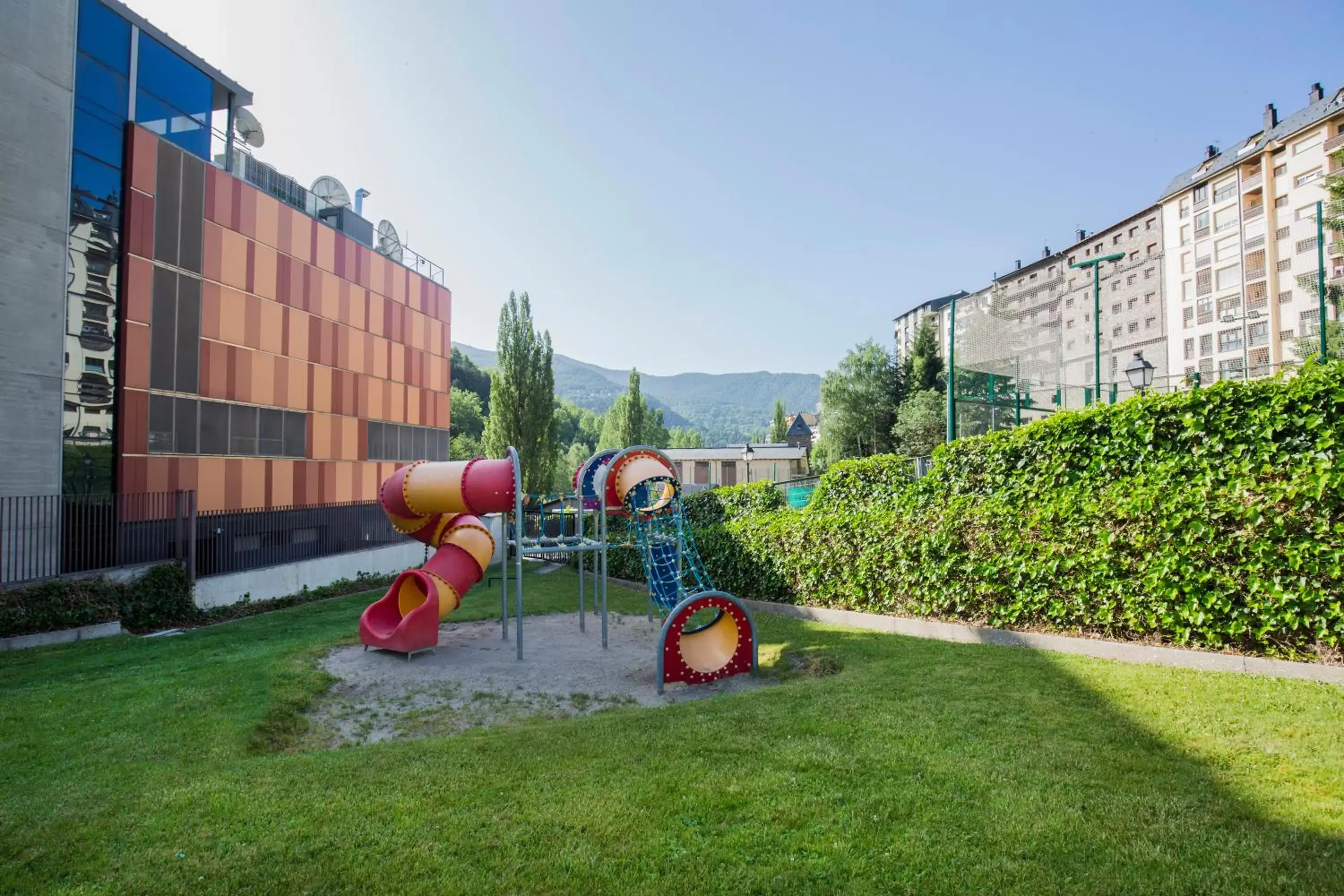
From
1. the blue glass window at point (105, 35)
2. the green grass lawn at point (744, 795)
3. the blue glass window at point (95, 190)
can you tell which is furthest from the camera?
the blue glass window at point (105, 35)

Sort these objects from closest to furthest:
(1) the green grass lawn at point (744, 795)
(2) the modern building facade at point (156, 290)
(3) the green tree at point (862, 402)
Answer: (1) the green grass lawn at point (744, 795), (2) the modern building facade at point (156, 290), (3) the green tree at point (862, 402)

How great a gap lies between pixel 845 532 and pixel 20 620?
45.1ft

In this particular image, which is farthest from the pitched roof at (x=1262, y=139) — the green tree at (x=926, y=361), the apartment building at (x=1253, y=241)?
the green tree at (x=926, y=361)

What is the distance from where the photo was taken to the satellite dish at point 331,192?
2431 cm

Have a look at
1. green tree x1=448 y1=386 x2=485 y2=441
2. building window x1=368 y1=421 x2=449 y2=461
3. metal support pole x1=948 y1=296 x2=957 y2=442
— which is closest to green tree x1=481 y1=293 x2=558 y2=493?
building window x1=368 y1=421 x2=449 y2=461

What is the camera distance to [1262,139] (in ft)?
154

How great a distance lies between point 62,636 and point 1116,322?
27384 millimetres

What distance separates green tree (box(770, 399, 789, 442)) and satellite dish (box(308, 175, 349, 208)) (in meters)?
80.5

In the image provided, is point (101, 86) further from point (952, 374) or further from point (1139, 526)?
point (1139, 526)

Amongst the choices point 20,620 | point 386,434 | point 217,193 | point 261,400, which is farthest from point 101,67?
point 386,434

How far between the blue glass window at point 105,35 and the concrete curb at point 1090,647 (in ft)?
63.4

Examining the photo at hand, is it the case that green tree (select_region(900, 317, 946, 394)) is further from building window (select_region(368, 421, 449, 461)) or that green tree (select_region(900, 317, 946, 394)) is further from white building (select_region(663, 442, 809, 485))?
building window (select_region(368, 421, 449, 461))

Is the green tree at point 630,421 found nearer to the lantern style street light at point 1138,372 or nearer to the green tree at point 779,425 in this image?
the green tree at point 779,425

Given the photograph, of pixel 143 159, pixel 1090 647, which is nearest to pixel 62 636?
pixel 143 159
